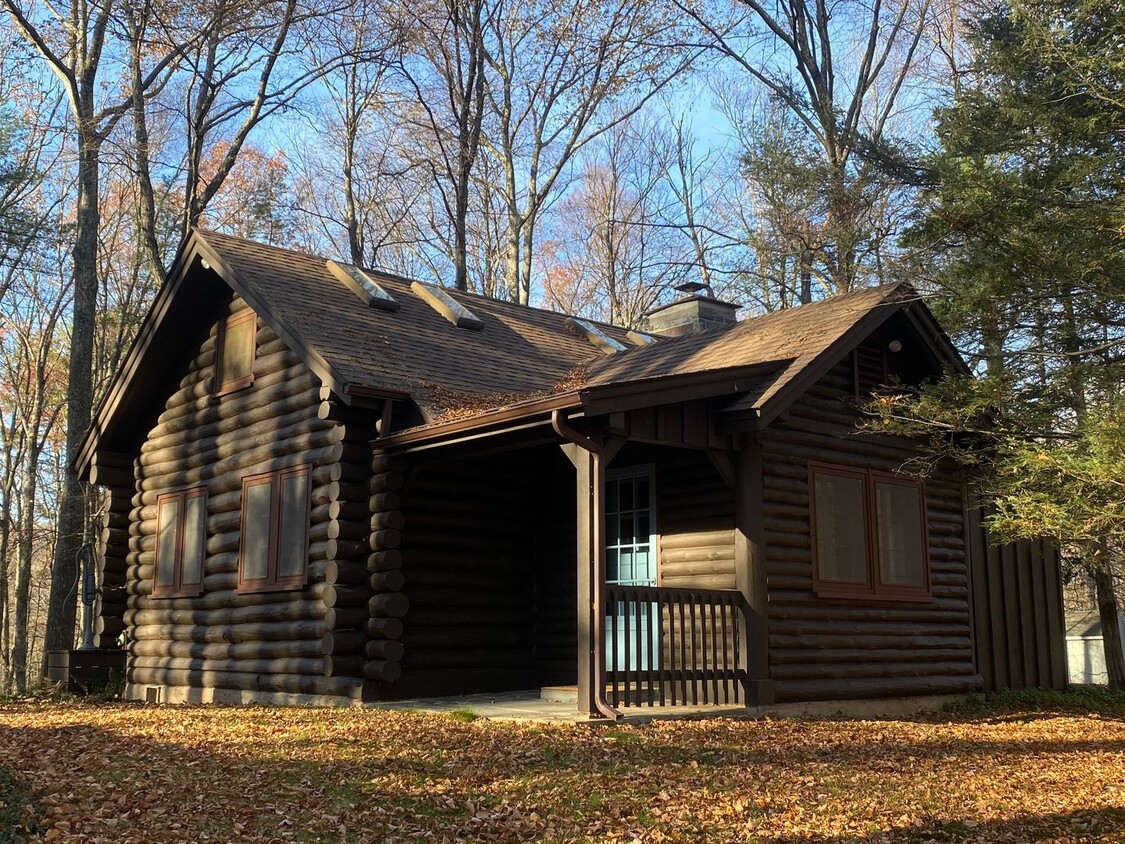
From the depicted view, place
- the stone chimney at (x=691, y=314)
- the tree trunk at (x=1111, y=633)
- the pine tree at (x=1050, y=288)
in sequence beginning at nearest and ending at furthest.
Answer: the pine tree at (x=1050, y=288) → the tree trunk at (x=1111, y=633) → the stone chimney at (x=691, y=314)

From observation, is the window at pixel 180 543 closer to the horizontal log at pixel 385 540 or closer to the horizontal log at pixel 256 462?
the horizontal log at pixel 256 462

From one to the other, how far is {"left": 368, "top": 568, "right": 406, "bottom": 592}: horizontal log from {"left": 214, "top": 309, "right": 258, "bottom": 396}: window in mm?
4098

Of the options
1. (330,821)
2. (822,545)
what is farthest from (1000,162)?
(330,821)

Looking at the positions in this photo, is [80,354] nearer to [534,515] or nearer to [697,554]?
[534,515]

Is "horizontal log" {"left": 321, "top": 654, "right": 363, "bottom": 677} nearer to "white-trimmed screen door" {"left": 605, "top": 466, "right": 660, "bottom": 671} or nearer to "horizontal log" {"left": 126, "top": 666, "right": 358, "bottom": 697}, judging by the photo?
"horizontal log" {"left": 126, "top": 666, "right": 358, "bottom": 697}

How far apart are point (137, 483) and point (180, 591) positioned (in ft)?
8.77

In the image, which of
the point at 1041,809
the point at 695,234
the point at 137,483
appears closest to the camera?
the point at 1041,809

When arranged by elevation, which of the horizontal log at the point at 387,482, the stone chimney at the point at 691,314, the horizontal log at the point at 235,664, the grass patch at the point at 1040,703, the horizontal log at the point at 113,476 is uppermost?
the stone chimney at the point at 691,314

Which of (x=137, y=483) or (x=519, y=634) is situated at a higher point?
(x=137, y=483)

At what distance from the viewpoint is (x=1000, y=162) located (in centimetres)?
1357

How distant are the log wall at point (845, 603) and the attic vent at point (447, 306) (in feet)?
18.4

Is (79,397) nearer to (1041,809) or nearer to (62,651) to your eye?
(62,651)

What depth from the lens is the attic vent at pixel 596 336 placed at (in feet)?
59.6

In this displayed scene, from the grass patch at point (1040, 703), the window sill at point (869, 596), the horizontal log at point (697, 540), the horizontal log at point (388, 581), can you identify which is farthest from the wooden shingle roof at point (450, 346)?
the grass patch at point (1040, 703)
